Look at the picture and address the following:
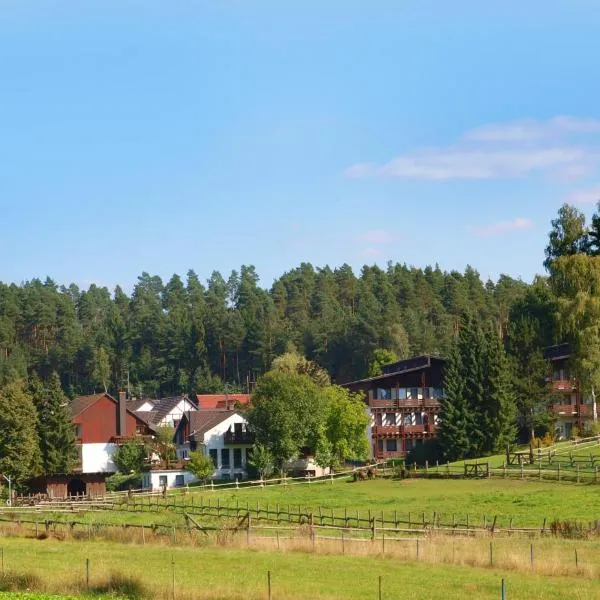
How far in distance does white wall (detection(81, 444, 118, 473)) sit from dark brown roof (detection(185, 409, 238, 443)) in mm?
8328

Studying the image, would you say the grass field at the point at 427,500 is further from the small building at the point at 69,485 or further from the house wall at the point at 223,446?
the house wall at the point at 223,446

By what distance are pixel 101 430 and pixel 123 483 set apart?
33.5 ft

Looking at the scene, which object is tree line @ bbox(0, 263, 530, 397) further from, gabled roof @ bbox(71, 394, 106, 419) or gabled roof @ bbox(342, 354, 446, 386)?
gabled roof @ bbox(71, 394, 106, 419)

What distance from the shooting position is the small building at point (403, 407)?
102 metres

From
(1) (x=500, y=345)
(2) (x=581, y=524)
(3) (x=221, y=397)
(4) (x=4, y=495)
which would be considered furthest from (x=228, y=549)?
(3) (x=221, y=397)

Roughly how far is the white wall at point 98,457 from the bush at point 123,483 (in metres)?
6.54

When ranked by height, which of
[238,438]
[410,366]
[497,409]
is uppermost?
[410,366]

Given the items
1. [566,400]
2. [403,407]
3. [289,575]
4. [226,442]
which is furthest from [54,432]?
[289,575]

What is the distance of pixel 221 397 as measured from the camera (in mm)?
143375

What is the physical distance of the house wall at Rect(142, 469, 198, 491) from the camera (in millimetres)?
92375

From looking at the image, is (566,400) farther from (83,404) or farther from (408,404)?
(83,404)

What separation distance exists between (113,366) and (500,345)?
352 ft

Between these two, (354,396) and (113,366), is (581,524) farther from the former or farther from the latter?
(113,366)

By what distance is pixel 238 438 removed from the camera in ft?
320
